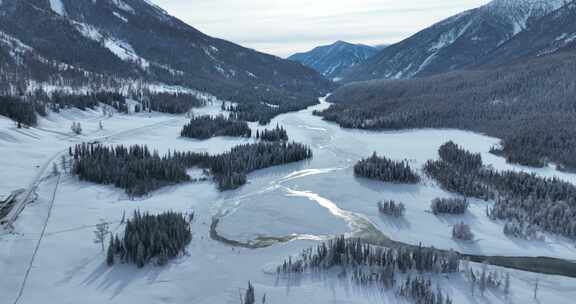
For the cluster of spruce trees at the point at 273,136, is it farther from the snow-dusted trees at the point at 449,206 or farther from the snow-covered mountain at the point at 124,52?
the snow-covered mountain at the point at 124,52

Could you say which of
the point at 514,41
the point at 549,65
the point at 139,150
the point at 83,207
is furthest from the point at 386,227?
the point at 514,41

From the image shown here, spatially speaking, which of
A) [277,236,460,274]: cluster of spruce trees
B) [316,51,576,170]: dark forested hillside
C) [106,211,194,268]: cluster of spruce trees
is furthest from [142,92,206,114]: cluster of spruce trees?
[277,236,460,274]: cluster of spruce trees

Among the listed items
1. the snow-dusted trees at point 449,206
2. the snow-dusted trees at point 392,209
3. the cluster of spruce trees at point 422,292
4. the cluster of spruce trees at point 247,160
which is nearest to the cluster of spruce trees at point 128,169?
the cluster of spruce trees at point 247,160

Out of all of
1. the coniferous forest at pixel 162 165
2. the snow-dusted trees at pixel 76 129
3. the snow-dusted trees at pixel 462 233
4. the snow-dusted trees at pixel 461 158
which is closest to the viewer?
the snow-dusted trees at pixel 462 233

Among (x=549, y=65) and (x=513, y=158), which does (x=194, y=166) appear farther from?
(x=549, y=65)

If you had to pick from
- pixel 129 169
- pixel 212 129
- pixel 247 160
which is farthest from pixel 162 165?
A: pixel 212 129
